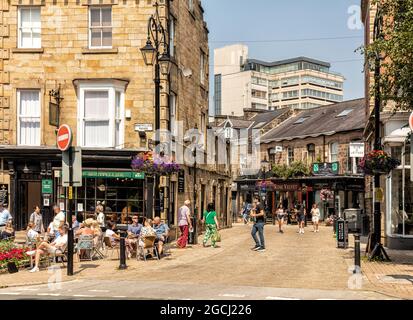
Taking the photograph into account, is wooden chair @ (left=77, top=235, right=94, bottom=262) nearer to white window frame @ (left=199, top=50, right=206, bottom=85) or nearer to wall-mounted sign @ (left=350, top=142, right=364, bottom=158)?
wall-mounted sign @ (left=350, top=142, right=364, bottom=158)

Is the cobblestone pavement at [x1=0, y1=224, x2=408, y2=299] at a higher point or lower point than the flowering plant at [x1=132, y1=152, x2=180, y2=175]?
lower

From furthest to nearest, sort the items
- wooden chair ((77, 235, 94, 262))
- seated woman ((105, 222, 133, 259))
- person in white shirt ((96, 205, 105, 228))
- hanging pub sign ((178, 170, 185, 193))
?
hanging pub sign ((178, 170, 185, 193)) → person in white shirt ((96, 205, 105, 228)) → seated woman ((105, 222, 133, 259)) → wooden chair ((77, 235, 94, 262))

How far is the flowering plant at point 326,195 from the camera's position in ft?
158

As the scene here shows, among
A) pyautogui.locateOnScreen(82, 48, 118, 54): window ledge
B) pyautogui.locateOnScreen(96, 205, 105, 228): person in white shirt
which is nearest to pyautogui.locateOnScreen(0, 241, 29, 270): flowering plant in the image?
pyautogui.locateOnScreen(96, 205, 105, 228): person in white shirt

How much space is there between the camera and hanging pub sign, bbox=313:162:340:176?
47875mm

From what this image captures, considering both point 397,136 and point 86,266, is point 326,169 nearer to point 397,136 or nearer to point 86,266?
point 397,136

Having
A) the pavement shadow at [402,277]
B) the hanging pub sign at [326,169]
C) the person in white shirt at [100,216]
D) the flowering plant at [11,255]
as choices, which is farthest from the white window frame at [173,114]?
the hanging pub sign at [326,169]

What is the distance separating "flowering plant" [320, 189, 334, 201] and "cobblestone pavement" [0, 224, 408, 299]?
2682cm

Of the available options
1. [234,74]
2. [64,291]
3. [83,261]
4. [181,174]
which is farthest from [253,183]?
[234,74]

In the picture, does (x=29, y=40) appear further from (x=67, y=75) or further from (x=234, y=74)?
(x=234, y=74)

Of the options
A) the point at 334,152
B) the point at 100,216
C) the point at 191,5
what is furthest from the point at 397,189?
the point at 334,152

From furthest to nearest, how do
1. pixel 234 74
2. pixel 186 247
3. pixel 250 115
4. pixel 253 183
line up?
pixel 234 74, pixel 250 115, pixel 253 183, pixel 186 247
